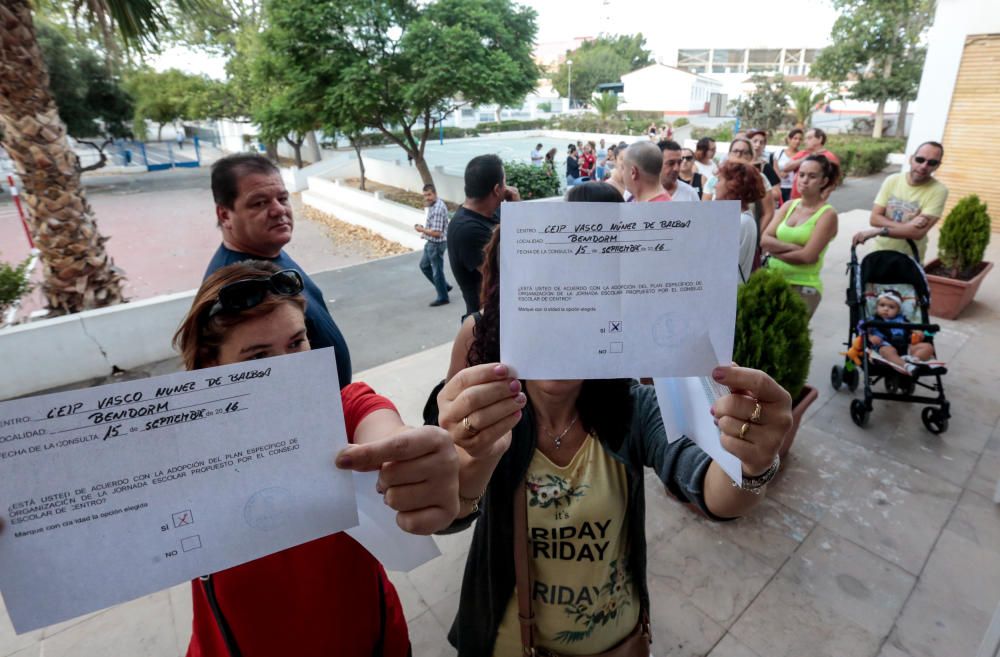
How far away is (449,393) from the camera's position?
3.63 feet

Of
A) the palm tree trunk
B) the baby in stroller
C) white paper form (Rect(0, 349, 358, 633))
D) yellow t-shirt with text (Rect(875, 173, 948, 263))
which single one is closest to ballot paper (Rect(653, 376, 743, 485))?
white paper form (Rect(0, 349, 358, 633))

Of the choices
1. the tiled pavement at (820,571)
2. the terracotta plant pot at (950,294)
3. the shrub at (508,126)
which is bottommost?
the tiled pavement at (820,571)

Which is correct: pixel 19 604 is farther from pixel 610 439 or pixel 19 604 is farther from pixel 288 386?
pixel 610 439

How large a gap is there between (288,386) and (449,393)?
13.6 inches

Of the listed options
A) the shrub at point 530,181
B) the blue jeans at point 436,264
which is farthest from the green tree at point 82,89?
the blue jeans at point 436,264

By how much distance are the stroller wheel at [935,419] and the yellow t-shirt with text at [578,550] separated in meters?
3.34

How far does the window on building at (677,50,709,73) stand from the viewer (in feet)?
246

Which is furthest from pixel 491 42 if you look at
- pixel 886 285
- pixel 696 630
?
pixel 696 630

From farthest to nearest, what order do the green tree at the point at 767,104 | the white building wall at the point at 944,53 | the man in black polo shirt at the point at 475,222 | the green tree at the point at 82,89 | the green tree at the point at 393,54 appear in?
the green tree at the point at 767,104, the green tree at the point at 82,89, the green tree at the point at 393,54, the white building wall at the point at 944,53, the man in black polo shirt at the point at 475,222

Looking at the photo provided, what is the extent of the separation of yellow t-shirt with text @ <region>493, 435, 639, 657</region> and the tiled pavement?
3.11 feet

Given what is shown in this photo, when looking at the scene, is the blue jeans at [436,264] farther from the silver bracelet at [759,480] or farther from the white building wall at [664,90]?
the white building wall at [664,90]

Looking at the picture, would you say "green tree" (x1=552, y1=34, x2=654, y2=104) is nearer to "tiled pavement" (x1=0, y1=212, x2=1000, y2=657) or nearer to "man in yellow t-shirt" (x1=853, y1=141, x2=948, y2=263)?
"man in yellow t-shirt" (x1=853, y1=141, x2=948, y2=263)

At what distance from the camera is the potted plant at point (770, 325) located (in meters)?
2.62

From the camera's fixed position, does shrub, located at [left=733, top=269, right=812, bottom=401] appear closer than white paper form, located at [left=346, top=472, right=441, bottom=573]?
No
